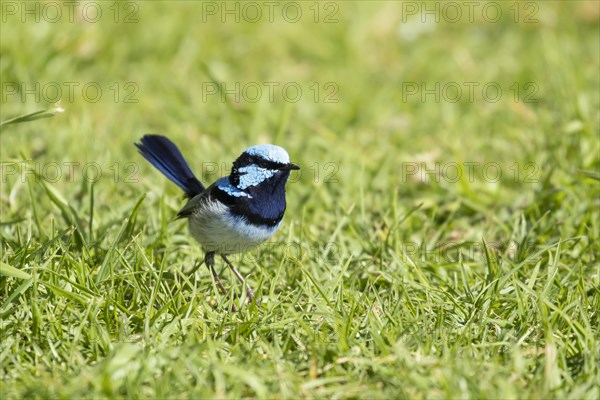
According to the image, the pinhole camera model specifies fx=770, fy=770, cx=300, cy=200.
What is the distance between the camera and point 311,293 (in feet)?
11.5

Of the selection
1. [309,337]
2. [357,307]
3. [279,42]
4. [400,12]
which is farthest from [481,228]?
[400,12]

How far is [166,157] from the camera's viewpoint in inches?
174

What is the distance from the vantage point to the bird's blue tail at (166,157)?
440cm

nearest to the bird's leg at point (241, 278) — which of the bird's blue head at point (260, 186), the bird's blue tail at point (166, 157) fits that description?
the bird's blue head at point (260, 186)

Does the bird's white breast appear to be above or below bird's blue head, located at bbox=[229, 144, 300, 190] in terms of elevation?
below

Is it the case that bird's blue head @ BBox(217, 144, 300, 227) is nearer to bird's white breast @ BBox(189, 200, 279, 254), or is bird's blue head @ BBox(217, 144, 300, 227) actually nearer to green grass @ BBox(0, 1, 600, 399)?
bird's white breast @ BBox(189, 200, 279, 254)

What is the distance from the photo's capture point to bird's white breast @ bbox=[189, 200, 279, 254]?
3816 millimetres

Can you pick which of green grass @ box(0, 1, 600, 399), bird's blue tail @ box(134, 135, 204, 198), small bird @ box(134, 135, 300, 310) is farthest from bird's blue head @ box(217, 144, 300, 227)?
bird's blue tail @ box(134, 135, 204, 198)

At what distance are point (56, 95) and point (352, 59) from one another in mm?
2755

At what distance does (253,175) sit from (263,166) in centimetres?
7

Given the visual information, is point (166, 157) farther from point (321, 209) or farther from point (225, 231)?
point (321, 209)

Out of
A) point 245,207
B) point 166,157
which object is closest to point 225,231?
point 245,207

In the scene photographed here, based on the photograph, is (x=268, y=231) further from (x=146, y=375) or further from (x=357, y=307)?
(x=146, y=375)

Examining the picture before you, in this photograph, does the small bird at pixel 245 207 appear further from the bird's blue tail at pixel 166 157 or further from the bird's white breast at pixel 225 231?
the bird's blue tail at pixel 166 157
